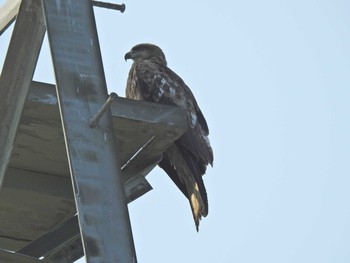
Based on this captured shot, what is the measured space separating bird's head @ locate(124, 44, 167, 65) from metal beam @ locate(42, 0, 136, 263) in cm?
595

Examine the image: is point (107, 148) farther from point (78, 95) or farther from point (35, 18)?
point (35, 18)

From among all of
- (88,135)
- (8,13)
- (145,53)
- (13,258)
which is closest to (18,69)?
(8,13)

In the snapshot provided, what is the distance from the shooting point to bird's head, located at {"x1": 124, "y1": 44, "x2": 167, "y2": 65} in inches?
389

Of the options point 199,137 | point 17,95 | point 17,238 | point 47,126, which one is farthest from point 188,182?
point 17,95

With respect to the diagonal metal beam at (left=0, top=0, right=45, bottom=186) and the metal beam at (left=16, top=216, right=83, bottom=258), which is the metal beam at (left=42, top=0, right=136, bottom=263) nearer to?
the diagonal metal beam at (left=0, top=0, right=45, bottom=186)

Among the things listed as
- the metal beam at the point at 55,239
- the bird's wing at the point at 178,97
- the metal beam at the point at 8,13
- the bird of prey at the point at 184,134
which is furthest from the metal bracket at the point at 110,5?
the bird's wing at the point at 178,97

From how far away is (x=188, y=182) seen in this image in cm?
734

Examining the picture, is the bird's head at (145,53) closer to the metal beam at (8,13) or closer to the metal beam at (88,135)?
the metal beam at (8,13)

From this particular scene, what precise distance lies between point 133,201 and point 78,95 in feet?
3.97

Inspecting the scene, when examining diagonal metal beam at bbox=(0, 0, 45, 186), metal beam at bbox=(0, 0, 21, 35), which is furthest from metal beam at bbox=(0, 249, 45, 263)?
metal beam at bbox=(0, 0, 21, 35)

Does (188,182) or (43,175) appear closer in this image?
(43,175)

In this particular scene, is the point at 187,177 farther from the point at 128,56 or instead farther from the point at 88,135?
the point at 88,135

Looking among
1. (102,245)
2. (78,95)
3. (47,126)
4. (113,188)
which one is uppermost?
(47,126)

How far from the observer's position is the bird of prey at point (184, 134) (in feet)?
23.7
